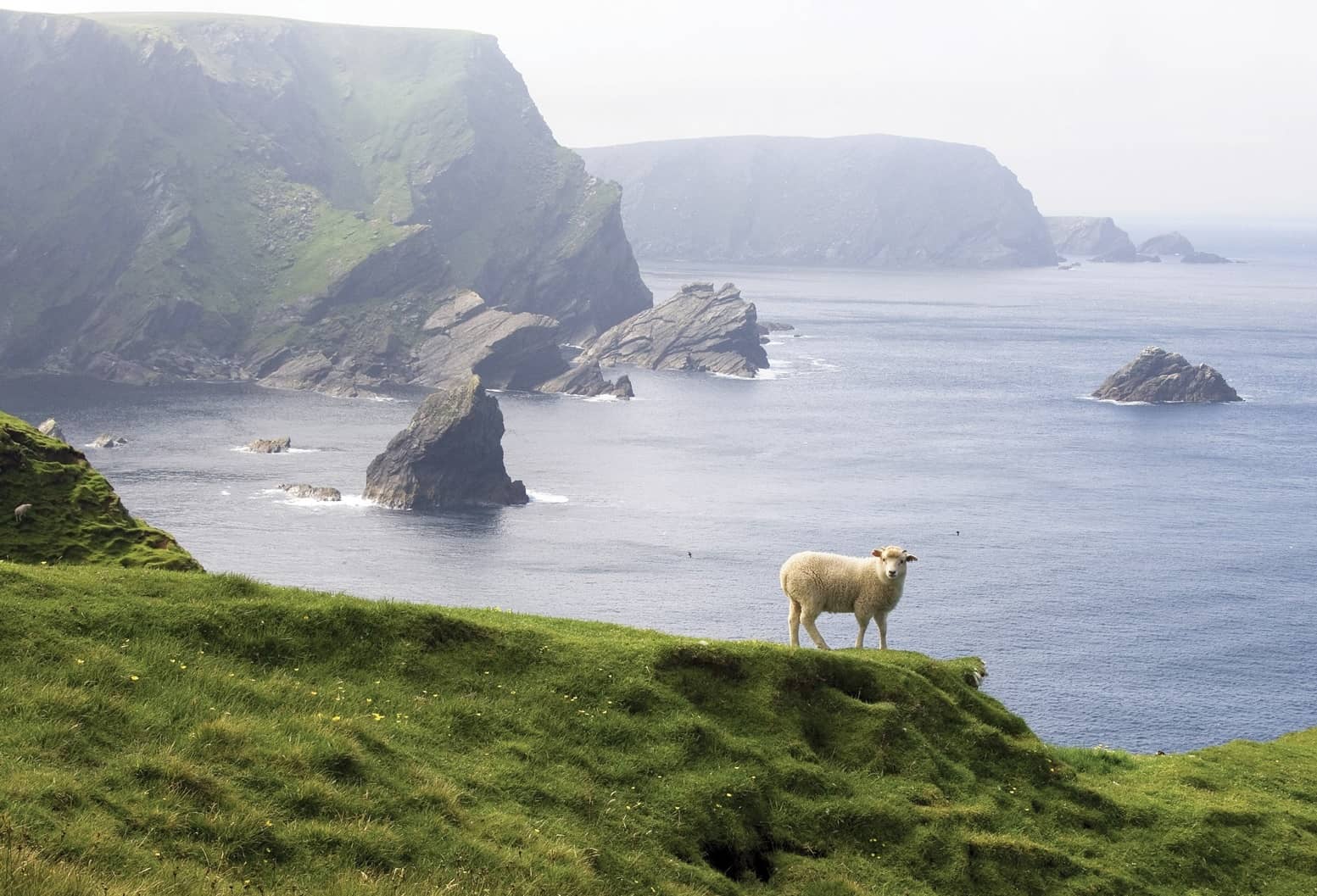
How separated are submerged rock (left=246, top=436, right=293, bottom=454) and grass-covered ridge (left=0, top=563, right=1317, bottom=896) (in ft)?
575

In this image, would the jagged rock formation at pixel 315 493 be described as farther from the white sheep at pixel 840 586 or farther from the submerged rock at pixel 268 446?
the white sheep at pixel 840 586

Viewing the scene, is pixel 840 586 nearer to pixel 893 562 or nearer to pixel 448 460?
pixel 893 562

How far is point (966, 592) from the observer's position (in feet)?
425

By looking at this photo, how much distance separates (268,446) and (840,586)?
6887 inches

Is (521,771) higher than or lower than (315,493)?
higher

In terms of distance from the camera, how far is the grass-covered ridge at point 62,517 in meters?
30.2

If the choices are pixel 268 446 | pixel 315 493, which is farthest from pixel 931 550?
pixel 268 446

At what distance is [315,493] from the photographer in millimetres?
168125

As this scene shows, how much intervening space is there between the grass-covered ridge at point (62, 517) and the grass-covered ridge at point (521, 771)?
7.43m

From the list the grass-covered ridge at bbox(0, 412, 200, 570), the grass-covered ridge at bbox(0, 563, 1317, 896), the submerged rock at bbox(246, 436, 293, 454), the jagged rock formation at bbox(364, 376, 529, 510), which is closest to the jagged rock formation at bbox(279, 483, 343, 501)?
the jagged rock formation at bbox(364, 376, 529, 510)

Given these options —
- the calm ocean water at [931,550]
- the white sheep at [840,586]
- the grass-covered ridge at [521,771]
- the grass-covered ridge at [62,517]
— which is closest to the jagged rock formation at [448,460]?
the calm ocean water at [931,550]

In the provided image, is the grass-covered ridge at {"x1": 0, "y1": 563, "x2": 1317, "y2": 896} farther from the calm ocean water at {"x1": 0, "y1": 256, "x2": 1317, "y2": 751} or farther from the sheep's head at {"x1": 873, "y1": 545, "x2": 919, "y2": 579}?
the calm ocean water at {"x1": 0, "y1": 256, "x2": 1317, "y2": 751}

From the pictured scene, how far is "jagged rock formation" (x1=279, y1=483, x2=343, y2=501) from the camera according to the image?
16750 cm

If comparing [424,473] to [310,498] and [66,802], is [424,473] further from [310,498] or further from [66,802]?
[66,802]
